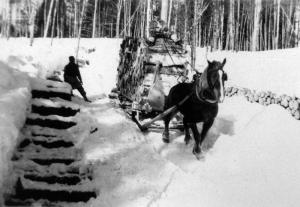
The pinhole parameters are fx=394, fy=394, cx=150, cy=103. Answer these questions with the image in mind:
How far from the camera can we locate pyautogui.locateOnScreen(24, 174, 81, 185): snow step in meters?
5.89

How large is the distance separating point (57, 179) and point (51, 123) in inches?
61.3

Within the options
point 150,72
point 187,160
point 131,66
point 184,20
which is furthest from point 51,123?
point 184,20

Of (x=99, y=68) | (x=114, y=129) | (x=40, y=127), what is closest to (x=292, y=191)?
(x=114, y=129)

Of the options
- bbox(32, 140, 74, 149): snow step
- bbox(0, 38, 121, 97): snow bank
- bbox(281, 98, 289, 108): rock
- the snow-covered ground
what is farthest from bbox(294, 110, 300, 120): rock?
bbox(0, 38, 121, 97): snow bank

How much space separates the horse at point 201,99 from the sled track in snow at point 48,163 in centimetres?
247

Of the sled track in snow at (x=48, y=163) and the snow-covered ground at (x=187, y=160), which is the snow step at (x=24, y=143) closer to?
the sled track in snow at (x=48, y=163)

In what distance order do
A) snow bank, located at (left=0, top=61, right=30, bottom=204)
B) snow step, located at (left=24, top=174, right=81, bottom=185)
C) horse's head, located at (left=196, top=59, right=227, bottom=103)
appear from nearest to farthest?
snow bank, located at (left=0, top=61, right=30, bottom=204), snow step, located at (left=24, top=174, right=81, bottom=185), horse's head, located at (left=196, top=59, right=227, bottom=103)

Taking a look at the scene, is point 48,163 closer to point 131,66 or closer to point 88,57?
point 131,66

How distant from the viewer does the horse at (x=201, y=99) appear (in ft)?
25.8

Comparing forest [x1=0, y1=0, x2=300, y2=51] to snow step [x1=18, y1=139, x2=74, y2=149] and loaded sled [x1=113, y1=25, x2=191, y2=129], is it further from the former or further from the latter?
snow step [x1=18, y1=139, x2=74, y2=149]

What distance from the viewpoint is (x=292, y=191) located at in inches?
273

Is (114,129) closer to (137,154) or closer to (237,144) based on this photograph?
(137,154)

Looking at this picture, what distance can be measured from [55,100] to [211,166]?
3408 mm

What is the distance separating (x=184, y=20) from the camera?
3528 centimetres
